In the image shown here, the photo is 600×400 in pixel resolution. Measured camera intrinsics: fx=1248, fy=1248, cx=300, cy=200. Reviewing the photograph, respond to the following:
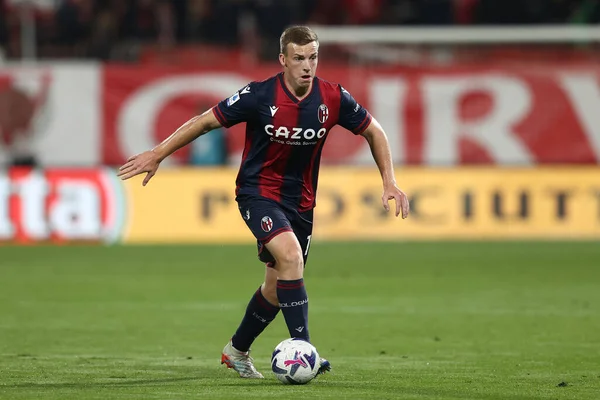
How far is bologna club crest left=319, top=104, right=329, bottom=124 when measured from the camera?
7.62 m

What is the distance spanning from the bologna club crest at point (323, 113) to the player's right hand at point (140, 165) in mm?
1019

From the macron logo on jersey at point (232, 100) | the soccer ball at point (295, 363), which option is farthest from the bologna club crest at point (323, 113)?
the soccer ball at point (295, 363)

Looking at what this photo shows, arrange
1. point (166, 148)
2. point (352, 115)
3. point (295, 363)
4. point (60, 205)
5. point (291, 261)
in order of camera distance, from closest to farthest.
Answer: point (295, 363), point (291, 261), point (166, 148), point (352, 115), point (60, 205)

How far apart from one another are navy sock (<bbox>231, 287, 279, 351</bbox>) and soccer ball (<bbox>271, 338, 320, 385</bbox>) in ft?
2.18

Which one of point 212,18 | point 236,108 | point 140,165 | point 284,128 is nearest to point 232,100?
point 236,108

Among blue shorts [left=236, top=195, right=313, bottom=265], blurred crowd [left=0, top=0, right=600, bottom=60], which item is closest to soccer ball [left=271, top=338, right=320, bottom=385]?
blue shorts [left=236, top=195, right=313, bottom=265]

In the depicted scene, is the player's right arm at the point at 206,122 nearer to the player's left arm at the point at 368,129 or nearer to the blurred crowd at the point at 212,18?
the player's left arm at the point at 368,129

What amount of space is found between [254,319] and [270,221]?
2.52ft

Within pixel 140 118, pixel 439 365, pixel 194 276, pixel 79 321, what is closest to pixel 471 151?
pixel 140 118

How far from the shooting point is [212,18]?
2256 cm

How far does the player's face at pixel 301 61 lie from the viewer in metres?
7.41

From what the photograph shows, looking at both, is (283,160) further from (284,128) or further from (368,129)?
(368,129)

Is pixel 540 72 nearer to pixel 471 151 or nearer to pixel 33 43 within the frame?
pixel 471 151

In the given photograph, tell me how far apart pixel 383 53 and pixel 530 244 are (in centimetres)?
487
